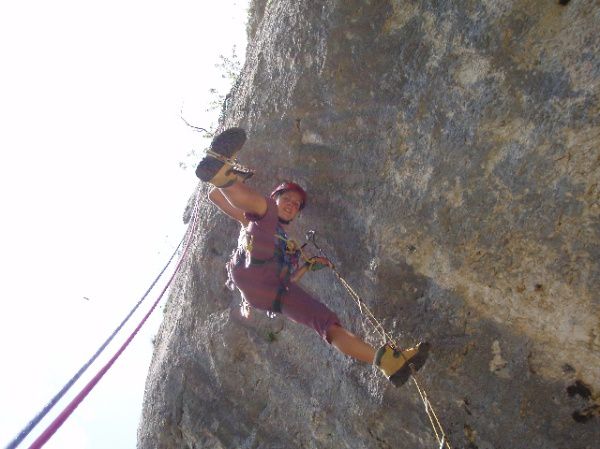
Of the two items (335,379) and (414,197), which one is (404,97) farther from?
(335,379)

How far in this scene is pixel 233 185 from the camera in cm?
296

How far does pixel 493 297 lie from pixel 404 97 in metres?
1.46

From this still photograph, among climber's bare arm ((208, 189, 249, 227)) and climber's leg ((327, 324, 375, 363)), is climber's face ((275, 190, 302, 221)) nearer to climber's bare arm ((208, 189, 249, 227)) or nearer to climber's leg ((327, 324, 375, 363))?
climber's bare arm ((208, 189, 249, 227))

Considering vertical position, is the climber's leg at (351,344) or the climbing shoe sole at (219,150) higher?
the climbing shoe sole at (219,150)

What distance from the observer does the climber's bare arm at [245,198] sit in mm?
2990

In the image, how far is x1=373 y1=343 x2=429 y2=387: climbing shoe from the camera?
2.97m

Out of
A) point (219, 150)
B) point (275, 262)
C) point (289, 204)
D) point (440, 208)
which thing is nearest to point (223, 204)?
point (289, 204)

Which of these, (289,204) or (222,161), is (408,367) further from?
(222,161)

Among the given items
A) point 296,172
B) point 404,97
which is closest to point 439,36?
point 404,97

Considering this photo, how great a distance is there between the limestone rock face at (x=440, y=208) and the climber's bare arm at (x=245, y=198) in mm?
821

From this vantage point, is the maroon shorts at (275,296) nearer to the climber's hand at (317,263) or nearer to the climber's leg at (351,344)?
the climber's leg at (351,344)

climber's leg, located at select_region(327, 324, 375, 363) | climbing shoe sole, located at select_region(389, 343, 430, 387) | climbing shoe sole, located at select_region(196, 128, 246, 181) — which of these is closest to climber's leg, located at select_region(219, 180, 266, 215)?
climbing shoe sole, located at select_region(196, 128, 246, 181)

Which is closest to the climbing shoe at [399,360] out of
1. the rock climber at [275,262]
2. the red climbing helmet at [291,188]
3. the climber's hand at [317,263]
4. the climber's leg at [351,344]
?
the rock climber at [275,262]

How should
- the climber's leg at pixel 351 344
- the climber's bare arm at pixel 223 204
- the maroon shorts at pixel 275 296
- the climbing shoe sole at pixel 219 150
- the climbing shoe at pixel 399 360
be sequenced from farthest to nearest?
the climber's bare arm at pixel 223 204 < the maroon shorts at pixel 275 296 < the climber's leg at pixel 351 344 < the climbing shoe at pixel 399 360 < the climbing shoe sole at pixel 219 150
